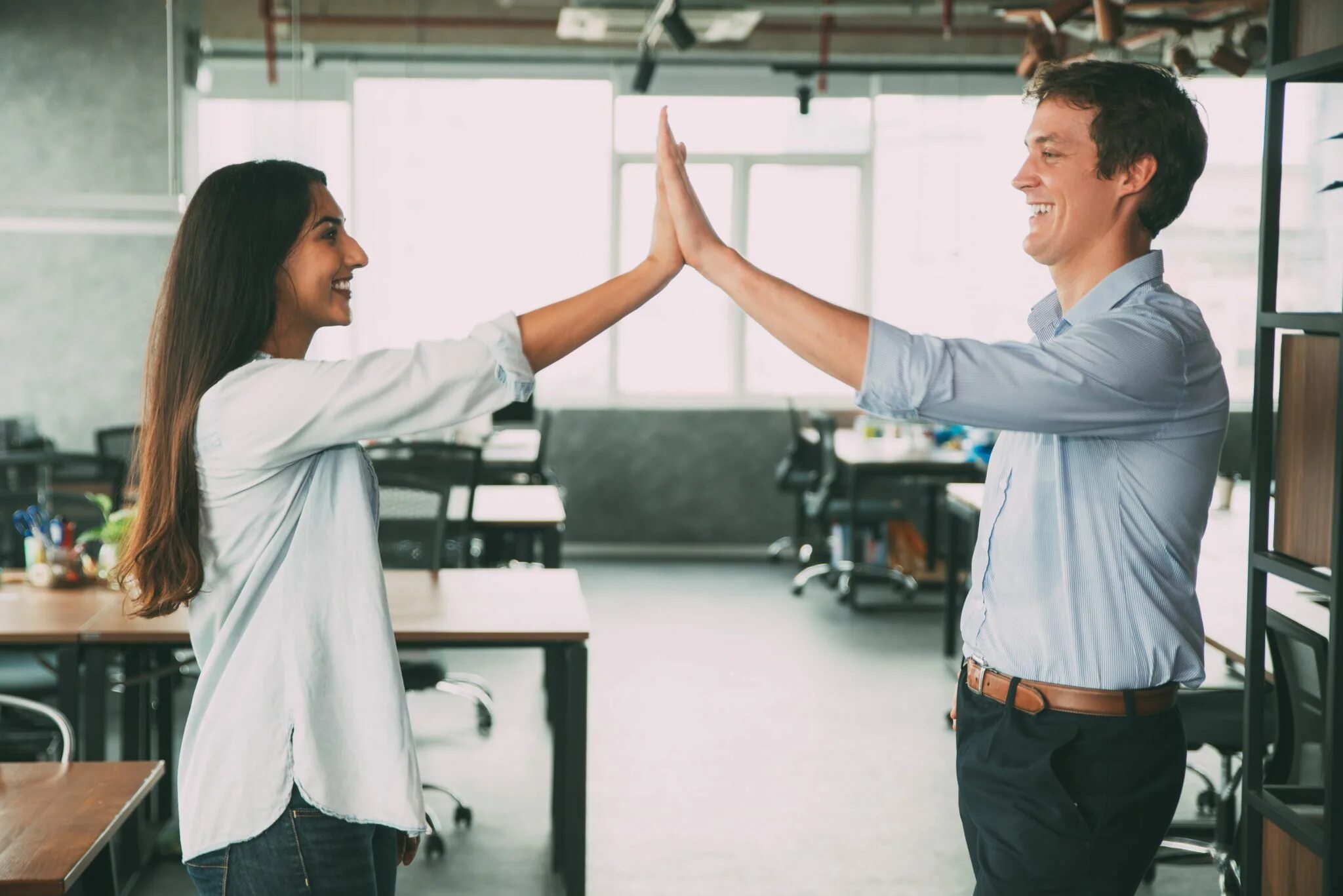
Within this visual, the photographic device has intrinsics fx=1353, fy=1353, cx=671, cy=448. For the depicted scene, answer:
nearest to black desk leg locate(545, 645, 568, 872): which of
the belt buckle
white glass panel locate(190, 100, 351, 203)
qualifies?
the belt buckle

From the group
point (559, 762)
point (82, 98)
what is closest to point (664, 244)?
point (559, 762)

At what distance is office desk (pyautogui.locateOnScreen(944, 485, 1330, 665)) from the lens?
303 cm

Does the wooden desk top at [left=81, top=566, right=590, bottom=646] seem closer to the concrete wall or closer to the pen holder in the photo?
the pen holder

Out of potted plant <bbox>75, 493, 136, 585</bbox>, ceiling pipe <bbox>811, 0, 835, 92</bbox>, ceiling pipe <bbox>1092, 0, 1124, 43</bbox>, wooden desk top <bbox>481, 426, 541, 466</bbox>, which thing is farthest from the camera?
ceiling pipe <bbox>811, 0, 835, 92</bbox>

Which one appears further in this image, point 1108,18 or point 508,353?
point 1108,18

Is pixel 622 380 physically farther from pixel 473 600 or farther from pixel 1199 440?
pixel 1199 440

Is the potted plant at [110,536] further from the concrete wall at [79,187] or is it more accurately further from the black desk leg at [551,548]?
the concrete wall at [79,187]

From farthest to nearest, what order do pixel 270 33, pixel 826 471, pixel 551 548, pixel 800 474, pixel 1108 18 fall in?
1. pixel 800 474
2. pixel 270 33
3. pixel 826 471
4. pixel 1108 18
5. pixel 551 548

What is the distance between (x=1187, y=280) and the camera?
29.2 feet

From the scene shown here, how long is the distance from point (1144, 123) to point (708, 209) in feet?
23.2

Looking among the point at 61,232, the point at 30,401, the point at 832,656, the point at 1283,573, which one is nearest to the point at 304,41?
the point at 61,232

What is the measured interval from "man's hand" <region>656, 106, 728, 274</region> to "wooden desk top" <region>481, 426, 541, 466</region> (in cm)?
456

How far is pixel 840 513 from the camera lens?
7.27 meters

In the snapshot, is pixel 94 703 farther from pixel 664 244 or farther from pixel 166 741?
pixel 664 244
